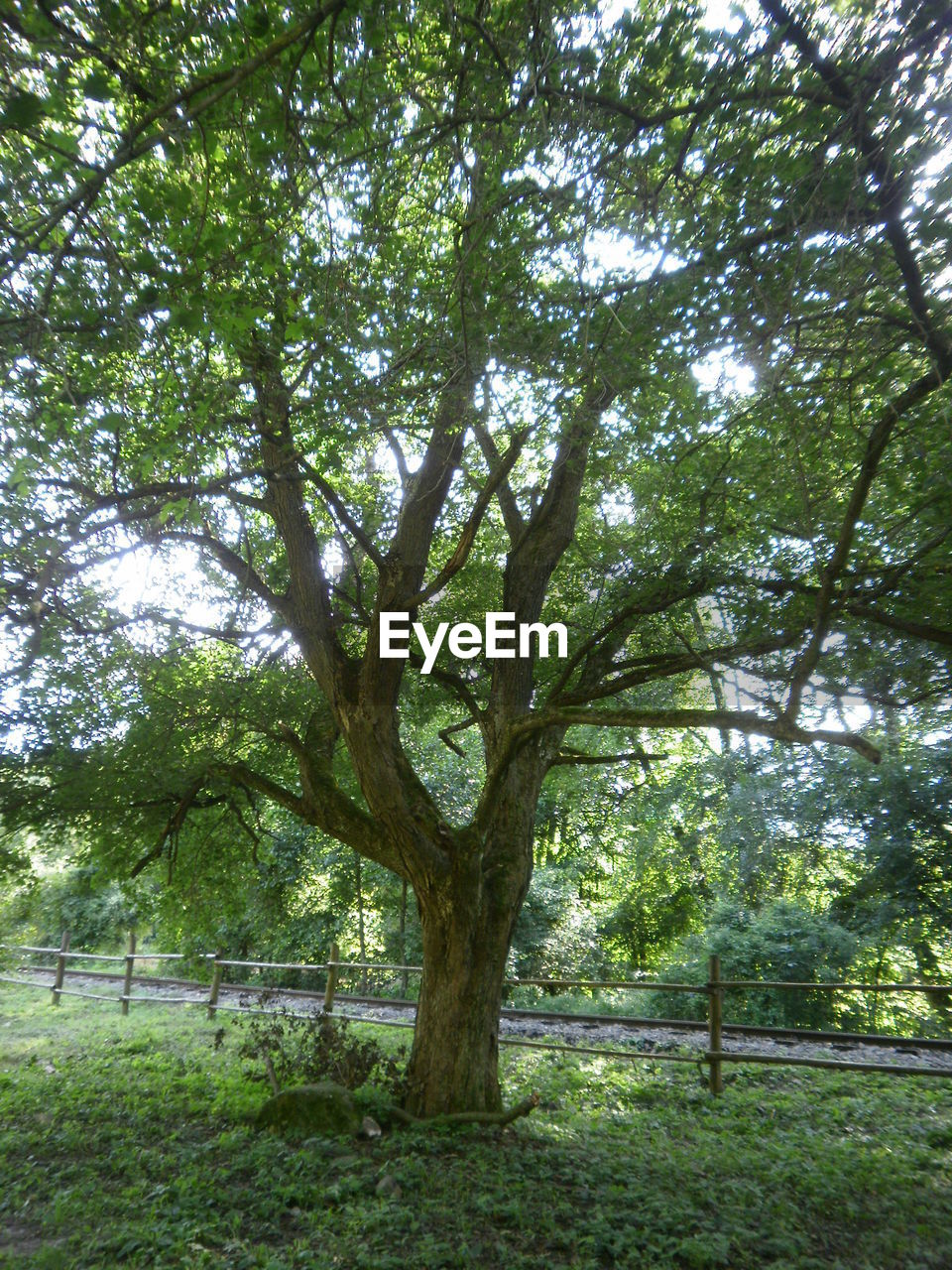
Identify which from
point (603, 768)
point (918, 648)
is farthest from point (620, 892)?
point (918, 648)

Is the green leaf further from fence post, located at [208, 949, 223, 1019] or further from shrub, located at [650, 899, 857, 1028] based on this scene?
shrub, located at [650, 899, 857, 1028]

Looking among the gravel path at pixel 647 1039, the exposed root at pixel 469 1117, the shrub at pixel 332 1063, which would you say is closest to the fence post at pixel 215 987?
the gravel path at pixel 647 1039

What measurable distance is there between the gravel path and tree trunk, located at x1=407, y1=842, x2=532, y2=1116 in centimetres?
345

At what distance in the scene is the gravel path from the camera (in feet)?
31.3

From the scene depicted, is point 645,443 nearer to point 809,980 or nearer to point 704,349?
point 704,349

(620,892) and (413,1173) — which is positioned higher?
(620,892)

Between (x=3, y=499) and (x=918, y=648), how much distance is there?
6.86 meters

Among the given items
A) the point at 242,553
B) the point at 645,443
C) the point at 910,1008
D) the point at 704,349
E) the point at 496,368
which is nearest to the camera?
the point at 704,349

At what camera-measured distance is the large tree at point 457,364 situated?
154 inches

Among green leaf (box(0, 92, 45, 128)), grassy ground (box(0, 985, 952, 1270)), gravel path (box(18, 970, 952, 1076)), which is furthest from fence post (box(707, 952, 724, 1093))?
green leaf (box(0, 92, 45, 128))

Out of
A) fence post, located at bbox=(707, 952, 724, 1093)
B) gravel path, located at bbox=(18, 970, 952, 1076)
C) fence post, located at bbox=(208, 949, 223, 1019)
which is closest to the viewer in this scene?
fence post, located at bbox=(707, 952, 724, 1093)

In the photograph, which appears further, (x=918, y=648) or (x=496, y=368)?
(x=918, y=648)

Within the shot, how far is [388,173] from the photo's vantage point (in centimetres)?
460

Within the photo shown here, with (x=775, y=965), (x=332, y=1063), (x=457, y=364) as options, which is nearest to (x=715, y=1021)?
(x=332, y=1063)
